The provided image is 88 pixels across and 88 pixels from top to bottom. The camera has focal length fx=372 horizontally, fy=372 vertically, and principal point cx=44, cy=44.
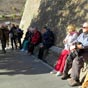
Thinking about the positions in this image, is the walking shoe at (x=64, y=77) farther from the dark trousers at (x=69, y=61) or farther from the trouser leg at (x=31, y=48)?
the trouser leg at (x=31, y=48)

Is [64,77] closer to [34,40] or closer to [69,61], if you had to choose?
[69,61]

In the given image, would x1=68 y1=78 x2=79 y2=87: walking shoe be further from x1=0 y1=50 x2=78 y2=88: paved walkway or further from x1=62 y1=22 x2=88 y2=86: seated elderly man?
x1=0 y1=50 x2=78 y2=88: paved walkway

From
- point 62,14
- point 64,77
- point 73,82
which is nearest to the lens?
point 73,82

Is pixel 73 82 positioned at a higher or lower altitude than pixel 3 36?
lower

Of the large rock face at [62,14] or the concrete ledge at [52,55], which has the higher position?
the large rock face at [62,14]

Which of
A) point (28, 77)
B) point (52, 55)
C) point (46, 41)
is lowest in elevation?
point (28, 77)

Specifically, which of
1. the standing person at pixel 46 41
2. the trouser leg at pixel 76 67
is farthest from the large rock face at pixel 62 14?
the trouser leg at pixel 76 67

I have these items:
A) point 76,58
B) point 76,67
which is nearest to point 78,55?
point 76,58

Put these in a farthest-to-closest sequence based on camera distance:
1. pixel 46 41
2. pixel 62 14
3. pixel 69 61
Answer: pixel 62 14 → pixel 46 41 → pixel 69 61

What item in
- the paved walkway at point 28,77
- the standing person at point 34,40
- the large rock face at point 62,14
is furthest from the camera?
the standing person at point 34,40

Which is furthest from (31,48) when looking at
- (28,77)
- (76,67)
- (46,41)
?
(76,67)

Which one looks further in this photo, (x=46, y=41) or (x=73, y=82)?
(x=46, y=41)

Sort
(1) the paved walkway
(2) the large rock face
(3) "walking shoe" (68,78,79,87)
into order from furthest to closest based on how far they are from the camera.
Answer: (2) the large rock face, (1) the paved walkway, (3) "walking shoe" (68,78,79,87)

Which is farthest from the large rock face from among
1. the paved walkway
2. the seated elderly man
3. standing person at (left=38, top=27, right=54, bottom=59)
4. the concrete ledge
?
the seated elderly man
